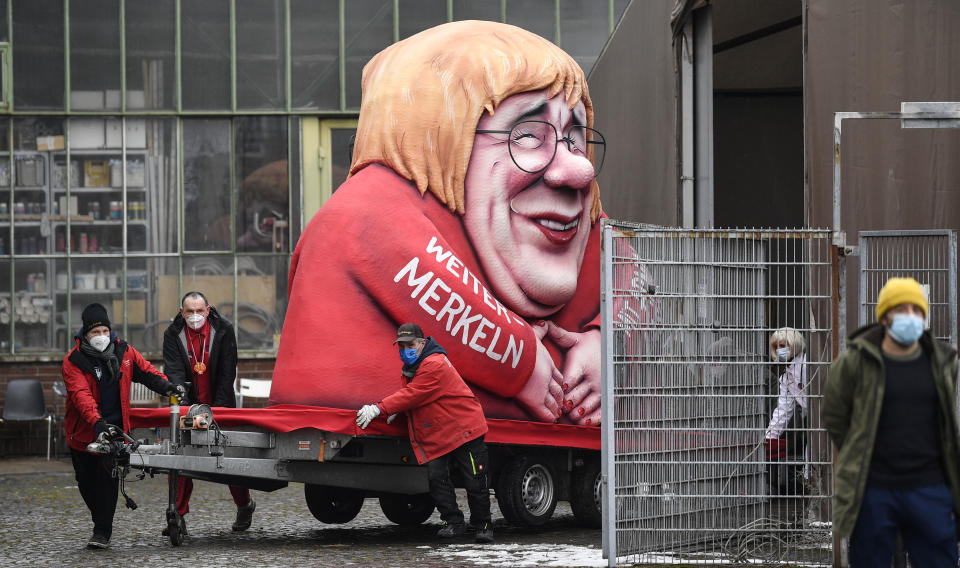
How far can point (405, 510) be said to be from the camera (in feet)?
38.0

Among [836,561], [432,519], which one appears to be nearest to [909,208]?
[836,561]

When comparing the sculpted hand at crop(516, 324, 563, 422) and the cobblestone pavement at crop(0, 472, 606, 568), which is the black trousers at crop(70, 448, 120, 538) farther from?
the sculpted hand at crop(516, 324, 563, 422)

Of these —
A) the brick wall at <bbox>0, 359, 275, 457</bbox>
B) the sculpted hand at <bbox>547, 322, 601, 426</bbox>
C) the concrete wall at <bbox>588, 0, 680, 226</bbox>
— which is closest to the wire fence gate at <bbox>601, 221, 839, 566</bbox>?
the sculpted hand at <bbox>547, 322, 601, 426</bbox>

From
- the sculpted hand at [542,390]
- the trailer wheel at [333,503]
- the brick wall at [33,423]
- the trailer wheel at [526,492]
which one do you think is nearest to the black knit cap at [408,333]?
the sculpted hand at [542,390]

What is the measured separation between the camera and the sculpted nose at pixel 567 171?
10.7 m

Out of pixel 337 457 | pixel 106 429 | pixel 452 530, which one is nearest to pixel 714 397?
pixel 452 530

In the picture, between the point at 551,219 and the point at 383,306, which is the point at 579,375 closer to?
the point at 551,219

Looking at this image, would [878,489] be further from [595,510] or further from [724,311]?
[595,510]

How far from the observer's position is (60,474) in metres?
17.3

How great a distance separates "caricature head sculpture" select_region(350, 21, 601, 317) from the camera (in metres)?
10.4

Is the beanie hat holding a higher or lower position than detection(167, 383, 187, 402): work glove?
higher

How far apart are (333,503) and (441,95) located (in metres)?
3.24

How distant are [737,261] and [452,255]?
2.42 m

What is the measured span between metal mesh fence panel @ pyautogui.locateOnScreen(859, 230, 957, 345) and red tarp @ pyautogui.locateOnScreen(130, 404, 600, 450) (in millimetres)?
2790
